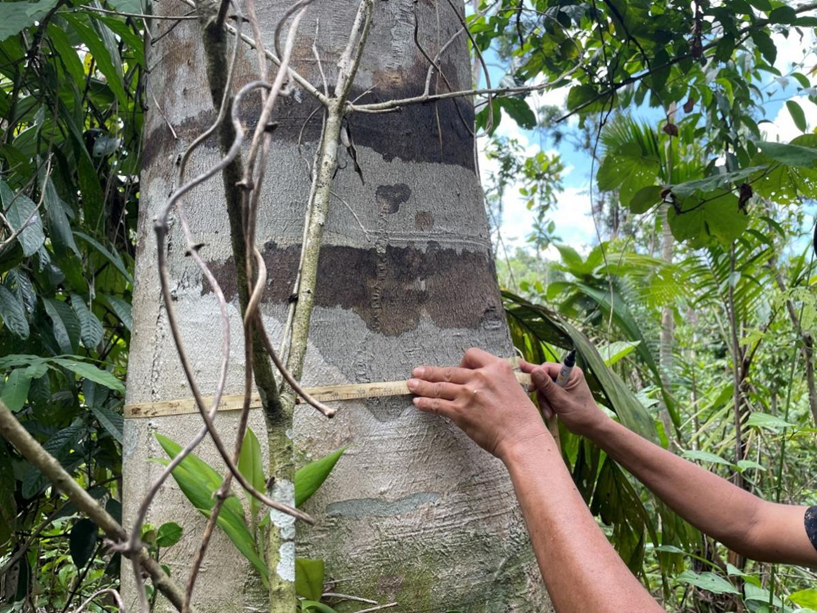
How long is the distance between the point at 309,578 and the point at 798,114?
2.20 meters

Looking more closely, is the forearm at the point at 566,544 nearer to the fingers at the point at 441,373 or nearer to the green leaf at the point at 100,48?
the fingers at the point at 441,373

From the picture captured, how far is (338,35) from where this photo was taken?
1.10 m

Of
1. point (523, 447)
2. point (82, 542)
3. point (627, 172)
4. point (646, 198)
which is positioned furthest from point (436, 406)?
point (627, 172)

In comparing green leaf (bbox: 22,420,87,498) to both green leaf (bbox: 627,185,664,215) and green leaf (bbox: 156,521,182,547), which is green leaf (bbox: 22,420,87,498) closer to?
green leaf (bbox: 156,521,182,547)

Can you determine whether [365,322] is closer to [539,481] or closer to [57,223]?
[539,481]

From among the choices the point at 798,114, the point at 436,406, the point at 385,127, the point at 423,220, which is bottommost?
the point at 436,406

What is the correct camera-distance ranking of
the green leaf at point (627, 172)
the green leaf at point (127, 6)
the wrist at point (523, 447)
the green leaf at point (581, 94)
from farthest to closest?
the green leaf at point (627, 172), the green leaf at point (581, 94), the green leaf at point (127, 6), the wrist at point (523, 447)

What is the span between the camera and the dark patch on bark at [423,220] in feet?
3.57

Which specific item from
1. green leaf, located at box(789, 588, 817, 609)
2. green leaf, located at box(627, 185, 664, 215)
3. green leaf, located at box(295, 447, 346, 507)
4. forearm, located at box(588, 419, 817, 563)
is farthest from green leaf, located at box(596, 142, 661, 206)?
green leaf, located at box(295, 447, 346, 507)

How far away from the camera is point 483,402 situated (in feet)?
3.19

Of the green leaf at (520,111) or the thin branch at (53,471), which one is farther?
the green leaf at (520,111)

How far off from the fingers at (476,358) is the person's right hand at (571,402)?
28 centimetres

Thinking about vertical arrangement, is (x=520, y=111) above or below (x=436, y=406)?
above

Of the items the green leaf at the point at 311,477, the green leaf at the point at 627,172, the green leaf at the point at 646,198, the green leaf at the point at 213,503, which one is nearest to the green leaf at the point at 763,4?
the green leaf at the point at 646,198
